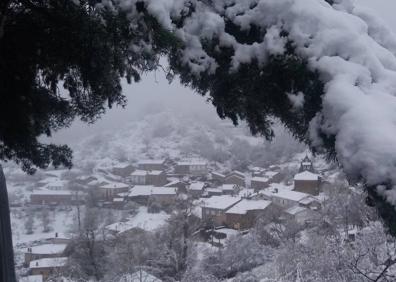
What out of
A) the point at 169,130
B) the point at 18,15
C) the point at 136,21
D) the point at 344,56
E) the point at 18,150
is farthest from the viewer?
the point at 169,130

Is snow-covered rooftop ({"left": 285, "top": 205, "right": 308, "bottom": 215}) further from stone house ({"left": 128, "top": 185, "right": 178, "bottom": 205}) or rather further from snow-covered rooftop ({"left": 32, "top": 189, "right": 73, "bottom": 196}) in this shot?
snow-covered rooftop ({"left": 32, "top": 189, "right": 73, "bottom": 196})

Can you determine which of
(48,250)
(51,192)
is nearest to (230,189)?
(51,192)

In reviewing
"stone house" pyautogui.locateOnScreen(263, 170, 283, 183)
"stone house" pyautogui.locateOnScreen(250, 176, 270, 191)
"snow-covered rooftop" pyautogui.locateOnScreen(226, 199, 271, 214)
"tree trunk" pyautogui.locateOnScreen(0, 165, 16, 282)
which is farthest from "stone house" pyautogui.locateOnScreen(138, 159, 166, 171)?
"tree trunk" pyautogui.locateOnScreen(0, 165, 16, 282)

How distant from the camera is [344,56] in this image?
65.1 inches

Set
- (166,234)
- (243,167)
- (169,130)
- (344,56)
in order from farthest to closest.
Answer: (169,130)
(243,167)
(166,234)
(344,56)

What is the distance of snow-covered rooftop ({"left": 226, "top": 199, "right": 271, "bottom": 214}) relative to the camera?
2459 centimetres

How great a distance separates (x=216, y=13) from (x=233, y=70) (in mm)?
303

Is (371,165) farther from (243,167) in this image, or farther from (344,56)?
(243,167)

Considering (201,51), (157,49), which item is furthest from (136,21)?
(201,51)

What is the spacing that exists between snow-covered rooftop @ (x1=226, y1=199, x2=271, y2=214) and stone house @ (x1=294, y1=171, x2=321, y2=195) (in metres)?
5.85

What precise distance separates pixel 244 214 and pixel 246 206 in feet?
3.88

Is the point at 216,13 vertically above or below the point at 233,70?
above

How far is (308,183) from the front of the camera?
31.0 m

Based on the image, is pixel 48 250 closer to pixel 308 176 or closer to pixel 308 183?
pixel 308 183
